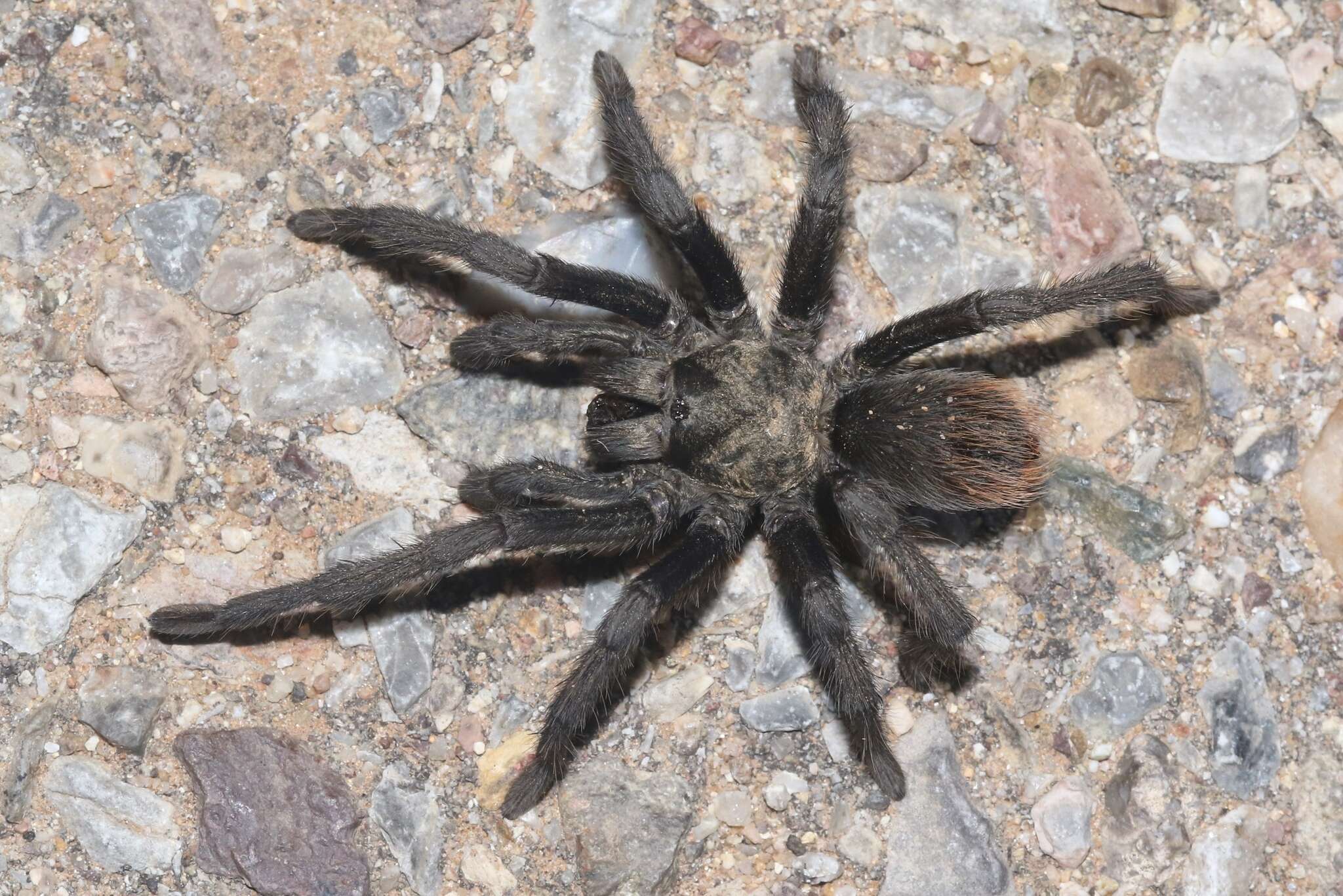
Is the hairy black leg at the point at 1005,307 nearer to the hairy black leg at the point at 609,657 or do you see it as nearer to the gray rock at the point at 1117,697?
the hairy black leg at the point at 609,657

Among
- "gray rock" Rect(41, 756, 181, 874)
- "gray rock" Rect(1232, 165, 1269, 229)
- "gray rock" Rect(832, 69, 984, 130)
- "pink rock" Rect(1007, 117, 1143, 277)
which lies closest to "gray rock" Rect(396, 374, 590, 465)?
"gray rock" Rect(41, 756, 181, 874)

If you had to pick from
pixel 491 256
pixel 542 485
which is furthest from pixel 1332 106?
pixel 542 485

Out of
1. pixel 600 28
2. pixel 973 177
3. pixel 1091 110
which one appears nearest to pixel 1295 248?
pixel 1091 110

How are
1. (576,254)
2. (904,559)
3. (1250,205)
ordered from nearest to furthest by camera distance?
(904,559), (576,254), (1250,205)

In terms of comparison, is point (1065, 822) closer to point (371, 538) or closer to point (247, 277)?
point (371, 538)

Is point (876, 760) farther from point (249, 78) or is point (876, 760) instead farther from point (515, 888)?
point (249, 78)

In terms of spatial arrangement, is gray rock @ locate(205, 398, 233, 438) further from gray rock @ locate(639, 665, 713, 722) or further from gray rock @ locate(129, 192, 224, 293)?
gray rock @ locate(639, 665, 713, 722)

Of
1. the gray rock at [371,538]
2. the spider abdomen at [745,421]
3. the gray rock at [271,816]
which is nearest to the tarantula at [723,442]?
the spider abdomen at [745,421]
